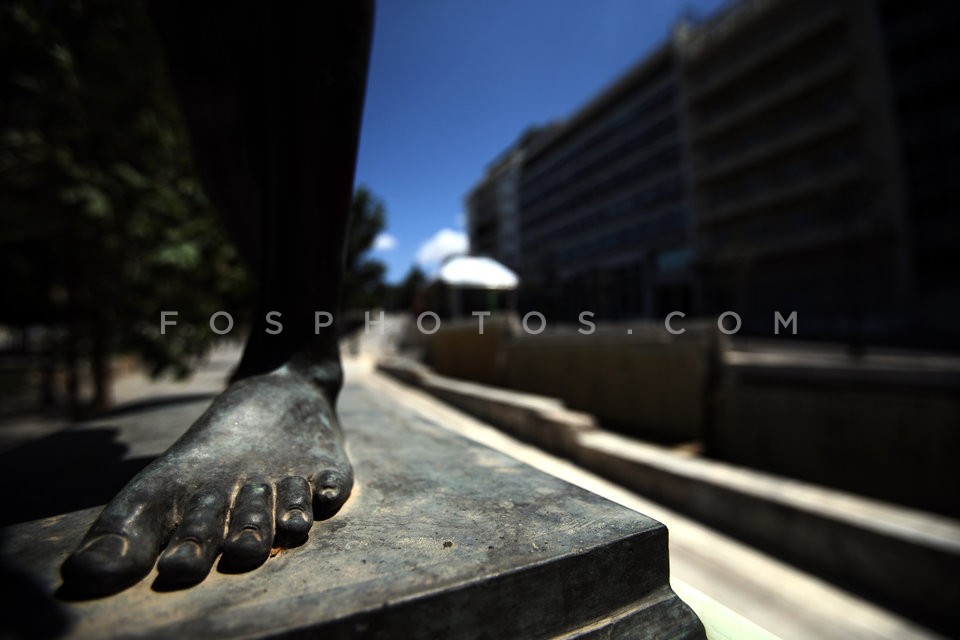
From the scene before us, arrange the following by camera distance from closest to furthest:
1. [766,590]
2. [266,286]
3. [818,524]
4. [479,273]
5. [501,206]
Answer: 1. [266,286]
2. [766,590]
3. [818,524]
4. [479,273]
5. [501,206]

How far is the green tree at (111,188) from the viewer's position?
5.39 meters

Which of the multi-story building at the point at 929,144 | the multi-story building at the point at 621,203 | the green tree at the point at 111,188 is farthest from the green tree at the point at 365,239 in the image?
the multi-story building at the point at 929,144

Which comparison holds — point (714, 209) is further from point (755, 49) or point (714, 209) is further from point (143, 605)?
point (143, 605)

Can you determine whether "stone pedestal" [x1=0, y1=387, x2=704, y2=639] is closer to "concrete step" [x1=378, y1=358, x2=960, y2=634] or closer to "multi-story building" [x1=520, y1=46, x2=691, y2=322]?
"concrete step" [x1=378, y1=358, x2=960, y2=634]

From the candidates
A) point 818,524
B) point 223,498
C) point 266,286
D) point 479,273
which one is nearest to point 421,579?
point 223,498

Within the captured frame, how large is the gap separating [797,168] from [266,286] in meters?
31.8

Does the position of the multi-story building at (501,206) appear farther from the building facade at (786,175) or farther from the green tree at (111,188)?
the green tree at (111,188)

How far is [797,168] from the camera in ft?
84.3

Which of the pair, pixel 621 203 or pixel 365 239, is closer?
pixel 365 239

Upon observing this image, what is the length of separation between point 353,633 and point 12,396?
1737 centimetres

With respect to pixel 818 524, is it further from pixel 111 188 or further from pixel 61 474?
pixel 111 188

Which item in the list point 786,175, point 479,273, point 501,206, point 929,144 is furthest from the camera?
point 501,206

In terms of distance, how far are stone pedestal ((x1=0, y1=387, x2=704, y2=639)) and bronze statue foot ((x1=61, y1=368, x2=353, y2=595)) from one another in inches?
1.8

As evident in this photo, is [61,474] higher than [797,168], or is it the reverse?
[797,168]
